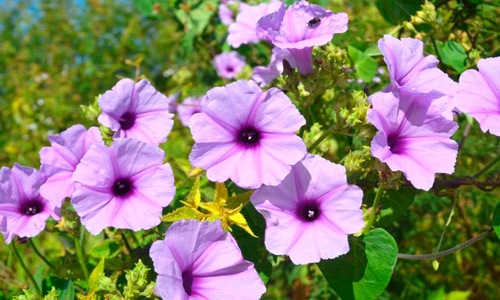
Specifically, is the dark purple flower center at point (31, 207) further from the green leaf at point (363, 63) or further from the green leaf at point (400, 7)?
the green leaf at point (400, 7)

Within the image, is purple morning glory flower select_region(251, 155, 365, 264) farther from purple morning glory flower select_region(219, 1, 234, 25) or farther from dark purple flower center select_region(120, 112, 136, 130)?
purple morning glory flower select_region(219, 1, 234, 25)

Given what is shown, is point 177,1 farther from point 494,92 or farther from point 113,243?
point 494,92

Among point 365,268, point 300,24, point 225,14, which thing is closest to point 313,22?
point 300,24

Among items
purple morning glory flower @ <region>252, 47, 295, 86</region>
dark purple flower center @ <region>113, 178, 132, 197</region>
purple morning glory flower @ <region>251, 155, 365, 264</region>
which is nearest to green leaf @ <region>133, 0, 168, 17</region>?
purple morning glory flower @ <region>252, 47, 295, 86</region>

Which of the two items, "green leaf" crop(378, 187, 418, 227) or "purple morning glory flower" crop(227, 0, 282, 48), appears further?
"purple morning glory flower" crop(227, 0, 282, 48)

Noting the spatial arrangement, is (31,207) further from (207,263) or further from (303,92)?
(303,92)

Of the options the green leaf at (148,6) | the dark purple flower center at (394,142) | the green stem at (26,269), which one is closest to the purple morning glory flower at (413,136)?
the dark purple flower center at (394,142)
